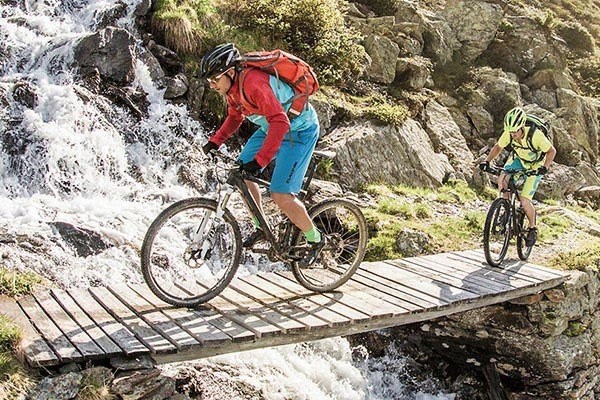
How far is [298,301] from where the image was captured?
25.2 ft

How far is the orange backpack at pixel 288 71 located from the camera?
6410mm

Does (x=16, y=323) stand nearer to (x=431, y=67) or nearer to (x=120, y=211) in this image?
(x=120, y=211)

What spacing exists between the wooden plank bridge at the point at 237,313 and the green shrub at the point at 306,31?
8596 mm

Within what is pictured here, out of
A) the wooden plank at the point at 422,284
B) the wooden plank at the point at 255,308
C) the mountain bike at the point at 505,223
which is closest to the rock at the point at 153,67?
the wooden plank at the point at 422,284

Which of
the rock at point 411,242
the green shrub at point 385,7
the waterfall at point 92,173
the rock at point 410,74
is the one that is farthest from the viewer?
the green shrub at point 385,7

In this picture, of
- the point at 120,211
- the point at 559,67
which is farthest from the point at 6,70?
the point at 559,67

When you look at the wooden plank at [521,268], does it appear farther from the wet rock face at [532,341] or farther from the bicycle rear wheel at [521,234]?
the wet rock face at [532,341]

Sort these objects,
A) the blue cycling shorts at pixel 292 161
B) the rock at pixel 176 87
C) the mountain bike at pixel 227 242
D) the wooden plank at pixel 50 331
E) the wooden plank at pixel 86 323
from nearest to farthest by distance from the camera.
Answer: the wooden plank at pixel 50 331, the wooden plank at pixel 86 323, the mountain bike at pixel 227 242, the blue cycling shorts at pixel 292 161, the rock at pixel 176 87

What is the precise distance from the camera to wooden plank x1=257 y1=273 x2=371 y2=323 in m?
7.32

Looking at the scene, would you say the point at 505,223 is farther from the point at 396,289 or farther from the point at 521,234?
the point at 396,289

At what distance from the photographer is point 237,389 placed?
793cm

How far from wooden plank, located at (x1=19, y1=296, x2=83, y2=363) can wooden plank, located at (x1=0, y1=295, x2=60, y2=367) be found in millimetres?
45

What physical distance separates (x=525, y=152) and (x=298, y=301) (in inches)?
201

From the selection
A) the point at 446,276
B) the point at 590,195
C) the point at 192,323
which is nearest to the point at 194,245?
the point at 192,323
